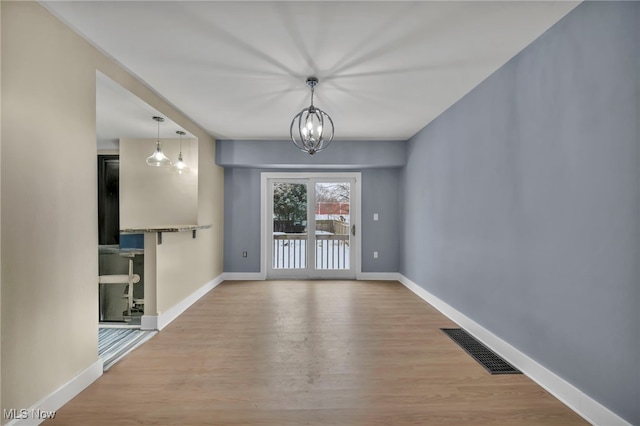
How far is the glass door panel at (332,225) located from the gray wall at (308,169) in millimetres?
317

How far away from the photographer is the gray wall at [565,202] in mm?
1531

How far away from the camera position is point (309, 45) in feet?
7.06

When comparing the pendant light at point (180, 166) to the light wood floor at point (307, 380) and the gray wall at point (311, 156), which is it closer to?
the gray wall at point (311, 156)

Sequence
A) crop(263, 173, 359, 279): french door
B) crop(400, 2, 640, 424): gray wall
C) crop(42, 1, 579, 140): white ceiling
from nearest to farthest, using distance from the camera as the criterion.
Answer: crop(400, 2, 640, 424): gray wall, crop(42, 1, 579, 140): white ceiling, crop(263, 173, 359, 279): french door

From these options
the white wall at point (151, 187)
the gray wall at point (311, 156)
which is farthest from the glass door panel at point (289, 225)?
the white wall at point (151, 187)

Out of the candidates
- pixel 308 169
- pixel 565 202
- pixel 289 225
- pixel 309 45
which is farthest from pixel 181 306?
pixel 565 202

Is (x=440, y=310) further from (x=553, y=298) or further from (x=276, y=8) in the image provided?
(x=276, y=8)

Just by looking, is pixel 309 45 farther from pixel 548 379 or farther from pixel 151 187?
pixel 151 187

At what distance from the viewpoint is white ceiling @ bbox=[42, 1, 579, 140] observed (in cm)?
179

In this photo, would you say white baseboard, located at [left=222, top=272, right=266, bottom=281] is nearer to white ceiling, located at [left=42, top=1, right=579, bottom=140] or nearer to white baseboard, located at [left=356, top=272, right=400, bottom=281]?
white baseboard, located at [left=356, top=272, right=400, bottom=281]

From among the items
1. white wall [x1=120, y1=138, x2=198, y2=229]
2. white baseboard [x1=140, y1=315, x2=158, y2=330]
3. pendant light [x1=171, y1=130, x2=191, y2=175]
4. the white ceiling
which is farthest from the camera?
white wall [x1=120, y1=138, x2=198, y2=229]

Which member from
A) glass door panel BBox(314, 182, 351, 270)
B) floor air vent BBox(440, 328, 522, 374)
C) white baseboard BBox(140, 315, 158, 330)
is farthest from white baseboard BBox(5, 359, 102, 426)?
glass door panel BBox(314, 182, 351, 270)

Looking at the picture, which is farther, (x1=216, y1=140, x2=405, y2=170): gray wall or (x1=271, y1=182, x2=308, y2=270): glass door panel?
(x1=271, y1=182, x2=308, y2=270): glass door panel

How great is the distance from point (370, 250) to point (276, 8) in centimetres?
433
